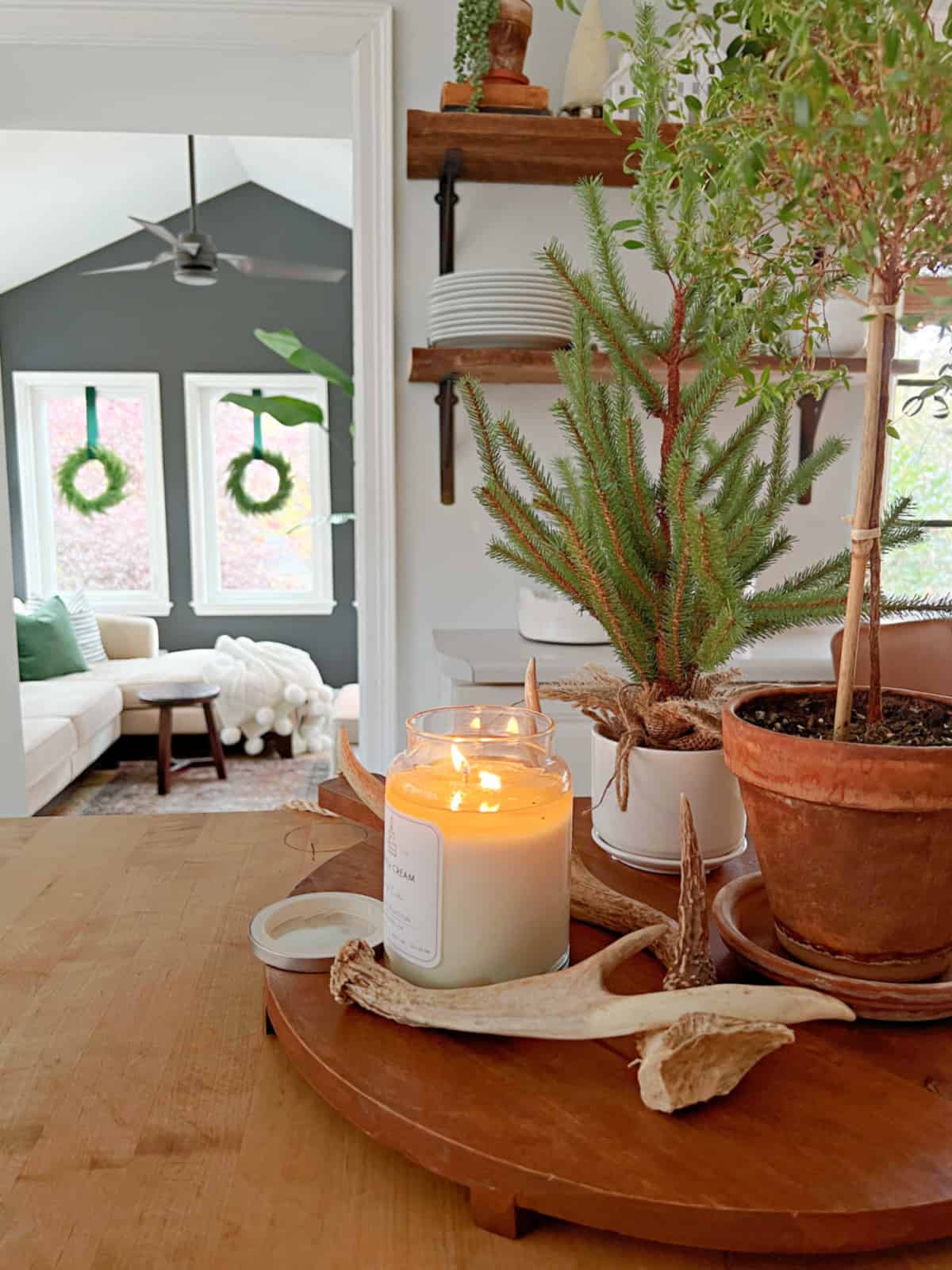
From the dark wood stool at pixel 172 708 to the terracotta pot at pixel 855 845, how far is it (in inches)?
173

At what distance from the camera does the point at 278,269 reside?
14.4 feet

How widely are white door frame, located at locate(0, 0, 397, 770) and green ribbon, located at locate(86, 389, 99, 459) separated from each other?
4416mm

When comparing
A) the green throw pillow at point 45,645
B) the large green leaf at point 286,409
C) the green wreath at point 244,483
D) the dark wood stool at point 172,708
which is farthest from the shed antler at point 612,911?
the green wreath at point 244,483

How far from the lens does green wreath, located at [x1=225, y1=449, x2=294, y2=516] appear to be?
631cm

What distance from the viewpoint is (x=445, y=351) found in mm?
1905

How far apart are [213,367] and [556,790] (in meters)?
6.14

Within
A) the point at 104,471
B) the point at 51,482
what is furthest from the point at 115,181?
the point at 51,482

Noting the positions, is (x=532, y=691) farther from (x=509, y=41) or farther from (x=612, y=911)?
(x=509, y=41)

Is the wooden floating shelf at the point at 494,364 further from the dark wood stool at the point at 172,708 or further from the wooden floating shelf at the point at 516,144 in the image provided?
the dark wood stool at the point at 172,708

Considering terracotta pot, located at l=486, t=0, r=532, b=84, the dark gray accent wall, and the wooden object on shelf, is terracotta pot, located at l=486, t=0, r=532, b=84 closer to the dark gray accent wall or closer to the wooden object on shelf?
the wooden object on shelf

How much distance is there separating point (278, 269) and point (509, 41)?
273cm

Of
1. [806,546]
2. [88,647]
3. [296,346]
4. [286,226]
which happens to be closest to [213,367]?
[286,226]

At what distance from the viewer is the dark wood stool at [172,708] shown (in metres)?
4.66

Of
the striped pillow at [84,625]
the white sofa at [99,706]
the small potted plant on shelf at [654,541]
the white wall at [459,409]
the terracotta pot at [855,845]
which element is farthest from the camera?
the striped pillow at [84,625]
